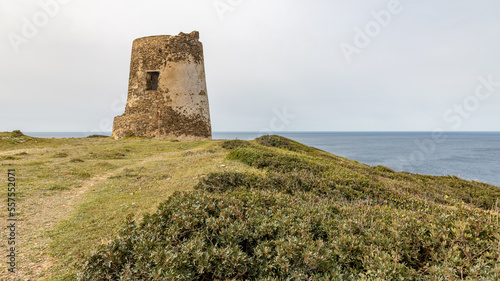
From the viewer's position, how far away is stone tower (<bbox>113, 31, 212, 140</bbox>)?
72.4ft

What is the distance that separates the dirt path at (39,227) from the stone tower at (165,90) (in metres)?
13.3

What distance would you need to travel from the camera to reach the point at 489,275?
9.45 ft

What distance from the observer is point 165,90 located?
2209 cm

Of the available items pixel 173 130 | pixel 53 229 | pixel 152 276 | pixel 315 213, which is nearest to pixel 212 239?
pixel 152 276

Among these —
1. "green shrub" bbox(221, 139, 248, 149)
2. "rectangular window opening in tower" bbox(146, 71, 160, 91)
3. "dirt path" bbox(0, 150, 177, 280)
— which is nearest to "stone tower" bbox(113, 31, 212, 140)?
"rectangular window opening in tower" bbox(146, 71, 160, 91)

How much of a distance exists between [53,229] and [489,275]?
721 centimetres

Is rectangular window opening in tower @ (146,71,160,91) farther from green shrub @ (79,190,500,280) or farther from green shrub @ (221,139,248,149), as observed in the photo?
green shrub @ (79,190,500,280)

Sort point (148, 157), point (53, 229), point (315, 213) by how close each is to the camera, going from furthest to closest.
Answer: point (148, 157), point (53, 229), point (315, 213)

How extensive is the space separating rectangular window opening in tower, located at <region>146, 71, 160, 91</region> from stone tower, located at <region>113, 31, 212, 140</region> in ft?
0.22

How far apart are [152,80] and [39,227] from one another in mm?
19630

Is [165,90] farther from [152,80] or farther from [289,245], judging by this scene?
[289,245]

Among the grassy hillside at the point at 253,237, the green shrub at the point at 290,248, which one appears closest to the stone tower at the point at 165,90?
the grassy hillside at the point at 253,237

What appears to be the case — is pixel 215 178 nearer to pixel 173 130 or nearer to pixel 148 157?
pixel 148 157

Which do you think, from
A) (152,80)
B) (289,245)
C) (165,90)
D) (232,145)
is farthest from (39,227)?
(152,80)
